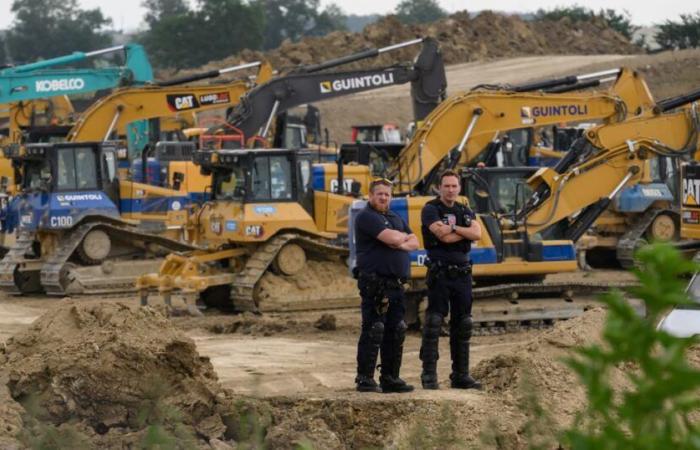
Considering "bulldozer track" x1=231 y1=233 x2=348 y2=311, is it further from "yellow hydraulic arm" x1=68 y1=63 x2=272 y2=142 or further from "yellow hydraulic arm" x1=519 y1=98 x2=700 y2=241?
"yellow hydraulic arm" x1=68 y1=63 x2=272 y2=142

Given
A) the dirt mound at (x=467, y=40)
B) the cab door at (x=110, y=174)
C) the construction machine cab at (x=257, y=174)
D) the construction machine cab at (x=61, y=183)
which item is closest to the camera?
the construction machine cab at (x=257, y=174)

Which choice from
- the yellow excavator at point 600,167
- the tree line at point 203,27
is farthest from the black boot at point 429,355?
the tree line at point 203,27

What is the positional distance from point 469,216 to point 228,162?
9.16 metres

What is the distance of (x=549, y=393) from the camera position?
1035cm

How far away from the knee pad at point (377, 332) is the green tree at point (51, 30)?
312 feet

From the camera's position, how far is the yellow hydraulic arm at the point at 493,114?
2123cm

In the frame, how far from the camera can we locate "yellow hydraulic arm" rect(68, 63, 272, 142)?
27172 mm

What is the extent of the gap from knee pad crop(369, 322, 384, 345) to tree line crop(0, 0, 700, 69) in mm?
55904

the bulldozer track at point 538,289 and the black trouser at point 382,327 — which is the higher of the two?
the black trouser at point 382,327

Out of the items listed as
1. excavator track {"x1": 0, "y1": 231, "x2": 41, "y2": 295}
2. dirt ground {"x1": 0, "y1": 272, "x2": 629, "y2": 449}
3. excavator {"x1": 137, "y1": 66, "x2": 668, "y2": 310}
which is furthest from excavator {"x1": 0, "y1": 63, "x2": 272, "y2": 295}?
dirt ground {"x1": 0, "y1": 272, "x2": 629, "y2": 449}

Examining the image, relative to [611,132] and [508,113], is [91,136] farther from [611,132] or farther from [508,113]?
[611,132]

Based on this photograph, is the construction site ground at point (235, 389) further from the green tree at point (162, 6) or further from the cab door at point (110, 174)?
the green tree at point (162, 6)

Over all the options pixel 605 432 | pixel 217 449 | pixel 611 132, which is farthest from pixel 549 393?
pixel 611 132

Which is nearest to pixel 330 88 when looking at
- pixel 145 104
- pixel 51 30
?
pixel 145 104
